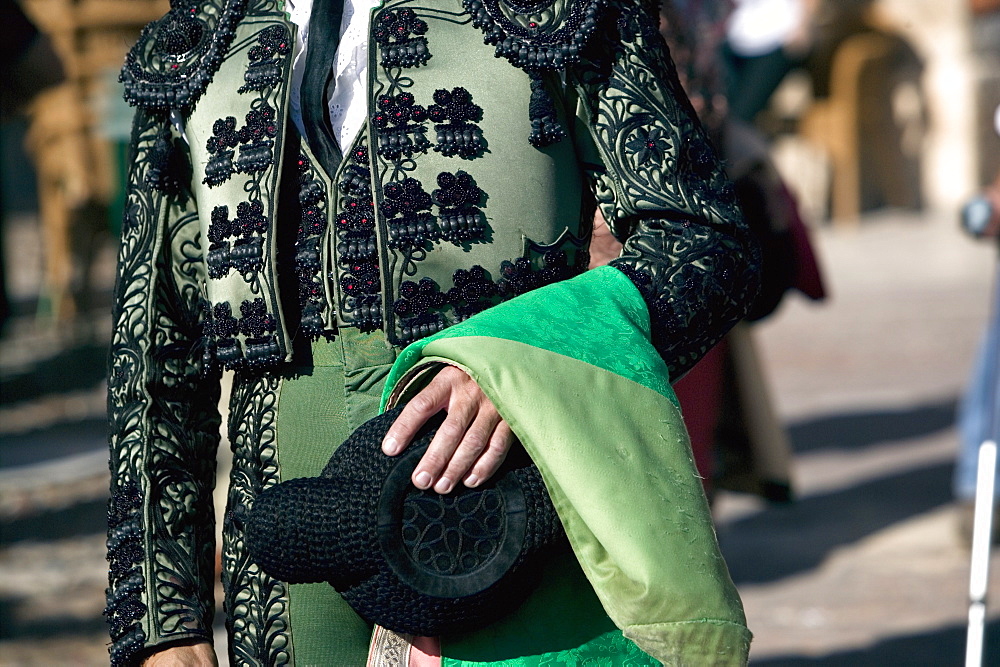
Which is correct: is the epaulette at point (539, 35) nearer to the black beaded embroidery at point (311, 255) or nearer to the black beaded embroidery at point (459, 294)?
the black beaded embroidery at point (459, 294)

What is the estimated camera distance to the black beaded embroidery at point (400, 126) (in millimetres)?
1588

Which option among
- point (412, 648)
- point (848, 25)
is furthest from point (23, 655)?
point (848, 25)

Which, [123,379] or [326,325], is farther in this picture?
[123,379]

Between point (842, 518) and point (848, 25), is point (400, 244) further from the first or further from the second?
point (848, 25)

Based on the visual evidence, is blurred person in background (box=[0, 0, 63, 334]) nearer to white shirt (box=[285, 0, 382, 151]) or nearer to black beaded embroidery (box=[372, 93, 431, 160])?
white shirt (box=[285, 0, 382, 151])

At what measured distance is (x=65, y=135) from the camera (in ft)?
33.5

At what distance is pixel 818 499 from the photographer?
6.72 m

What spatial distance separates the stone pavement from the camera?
4.89m

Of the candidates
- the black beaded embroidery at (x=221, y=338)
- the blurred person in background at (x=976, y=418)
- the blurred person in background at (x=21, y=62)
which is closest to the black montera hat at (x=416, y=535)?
the black beaded embroidery at (x=221, y=338)

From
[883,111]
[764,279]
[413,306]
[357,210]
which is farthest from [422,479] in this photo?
[883,111]

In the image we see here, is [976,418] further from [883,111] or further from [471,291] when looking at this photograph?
[883,111]

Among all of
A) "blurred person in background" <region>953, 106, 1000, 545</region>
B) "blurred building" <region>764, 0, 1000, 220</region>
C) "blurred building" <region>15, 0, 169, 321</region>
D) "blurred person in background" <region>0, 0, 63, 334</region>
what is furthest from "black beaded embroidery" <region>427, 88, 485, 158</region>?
"blurred building" <region>764, 0, 1000, 220</region>

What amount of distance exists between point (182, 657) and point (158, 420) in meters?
0.33

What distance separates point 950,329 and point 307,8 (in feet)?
33.9
